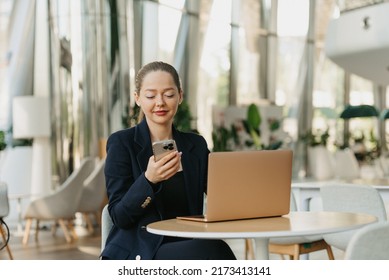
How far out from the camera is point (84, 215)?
823 cm

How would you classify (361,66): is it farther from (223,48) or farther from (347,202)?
(223,48)

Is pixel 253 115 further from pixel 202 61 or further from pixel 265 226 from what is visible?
pixel 265 226

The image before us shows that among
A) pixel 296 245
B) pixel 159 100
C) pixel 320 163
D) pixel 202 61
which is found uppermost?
pixel 202 61

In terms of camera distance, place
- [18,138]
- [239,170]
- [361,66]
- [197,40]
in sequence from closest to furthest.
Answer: [239,170]
[361,66]
[18,138]
[197,40]

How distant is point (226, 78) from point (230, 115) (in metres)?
0.74

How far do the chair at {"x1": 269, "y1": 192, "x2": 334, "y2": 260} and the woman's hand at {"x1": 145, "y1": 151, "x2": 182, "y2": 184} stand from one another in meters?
1.78

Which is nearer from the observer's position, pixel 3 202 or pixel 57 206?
pixel 3 202

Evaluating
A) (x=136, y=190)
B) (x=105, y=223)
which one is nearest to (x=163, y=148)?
(x=136, y=190)

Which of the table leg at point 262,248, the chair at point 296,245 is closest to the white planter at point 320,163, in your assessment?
the chair at point 296,245

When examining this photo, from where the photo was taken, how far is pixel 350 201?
3.49 metres

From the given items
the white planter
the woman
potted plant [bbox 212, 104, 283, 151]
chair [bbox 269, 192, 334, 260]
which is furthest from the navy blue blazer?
the white planter

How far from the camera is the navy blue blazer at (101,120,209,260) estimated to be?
7.34ft

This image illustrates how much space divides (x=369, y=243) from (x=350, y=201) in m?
1.98
